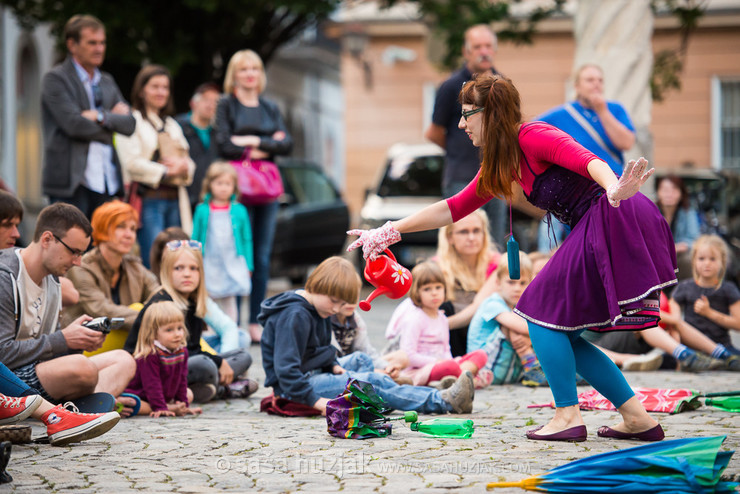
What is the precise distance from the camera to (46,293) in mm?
5613

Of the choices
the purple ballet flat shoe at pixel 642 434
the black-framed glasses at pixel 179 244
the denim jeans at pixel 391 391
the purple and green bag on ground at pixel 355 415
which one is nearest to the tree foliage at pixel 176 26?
the black-framed glasses at pixel 179 244

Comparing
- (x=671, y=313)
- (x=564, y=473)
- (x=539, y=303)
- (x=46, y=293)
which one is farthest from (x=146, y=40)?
(x=564, y=473)

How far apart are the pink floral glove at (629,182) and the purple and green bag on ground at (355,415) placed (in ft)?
5.04

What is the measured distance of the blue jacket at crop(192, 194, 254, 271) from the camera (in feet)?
30.0

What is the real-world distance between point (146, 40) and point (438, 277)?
425 inches

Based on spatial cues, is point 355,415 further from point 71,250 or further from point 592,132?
point 592,132

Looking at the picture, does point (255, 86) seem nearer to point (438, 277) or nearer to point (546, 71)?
point (438, 277)

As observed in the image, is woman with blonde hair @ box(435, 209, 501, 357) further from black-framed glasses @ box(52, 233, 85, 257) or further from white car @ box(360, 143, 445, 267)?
white car @ box(360, 143, 445, 267)

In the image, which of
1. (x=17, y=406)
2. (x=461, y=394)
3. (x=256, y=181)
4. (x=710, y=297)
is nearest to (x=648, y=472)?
(x=461, y=394)

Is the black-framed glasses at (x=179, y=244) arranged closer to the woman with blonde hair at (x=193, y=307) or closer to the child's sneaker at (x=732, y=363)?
the woman with blonde hair at (x=193, y=307)

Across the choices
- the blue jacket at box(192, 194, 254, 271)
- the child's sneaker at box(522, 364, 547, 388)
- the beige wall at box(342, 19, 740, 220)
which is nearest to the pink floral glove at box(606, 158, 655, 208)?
the child's sneaker at box(522, 364, 547, 388)

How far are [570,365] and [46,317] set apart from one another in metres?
2.63

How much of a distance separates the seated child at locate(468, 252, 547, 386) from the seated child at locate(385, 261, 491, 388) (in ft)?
0.65

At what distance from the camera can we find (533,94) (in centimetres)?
2762
